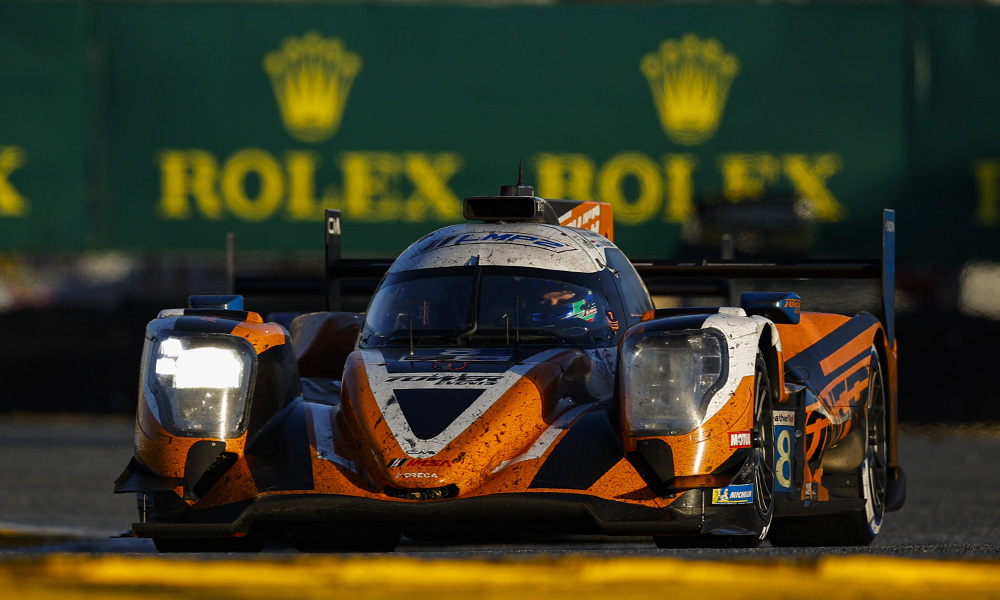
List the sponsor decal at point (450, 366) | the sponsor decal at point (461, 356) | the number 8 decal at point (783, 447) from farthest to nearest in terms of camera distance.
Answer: the number 8 decal at point (783, 447) → the sponsor decal at point (461, 356) → the sponsor decal at point (450, 366)

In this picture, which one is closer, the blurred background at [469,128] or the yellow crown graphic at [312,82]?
the blurred background at [469,128]

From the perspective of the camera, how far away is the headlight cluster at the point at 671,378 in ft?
19.0

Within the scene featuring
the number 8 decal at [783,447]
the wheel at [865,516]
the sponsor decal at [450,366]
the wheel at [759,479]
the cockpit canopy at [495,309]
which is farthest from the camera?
the wheel at [865,516]

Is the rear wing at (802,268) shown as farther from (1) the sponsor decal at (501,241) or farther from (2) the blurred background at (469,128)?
(2) the blurred background at (469,128)

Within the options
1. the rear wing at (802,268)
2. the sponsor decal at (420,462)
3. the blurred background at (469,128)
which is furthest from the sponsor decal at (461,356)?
the blurred background at (469,128)

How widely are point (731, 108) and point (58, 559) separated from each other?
13.4m

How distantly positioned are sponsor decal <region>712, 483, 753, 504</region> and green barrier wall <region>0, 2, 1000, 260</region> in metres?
11.2

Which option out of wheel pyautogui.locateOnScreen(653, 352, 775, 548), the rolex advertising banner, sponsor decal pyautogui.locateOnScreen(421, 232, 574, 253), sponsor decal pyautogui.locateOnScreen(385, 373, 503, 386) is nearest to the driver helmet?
sponsor decal pyautogui.locateOnScreen(421, 232, 574, 253)

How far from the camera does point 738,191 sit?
17.2 meters

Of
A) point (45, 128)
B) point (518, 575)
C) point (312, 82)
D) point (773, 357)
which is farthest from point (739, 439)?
point (45, 128)

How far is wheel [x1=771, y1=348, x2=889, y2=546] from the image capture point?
25.2ft

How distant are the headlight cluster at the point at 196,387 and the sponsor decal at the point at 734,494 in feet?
5.41

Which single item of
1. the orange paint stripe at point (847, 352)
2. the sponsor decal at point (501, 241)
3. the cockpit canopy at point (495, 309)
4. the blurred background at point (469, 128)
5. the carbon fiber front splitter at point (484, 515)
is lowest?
the carbon fiber front splitter at point (484, 515)

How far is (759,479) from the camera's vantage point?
6148 millimetres
